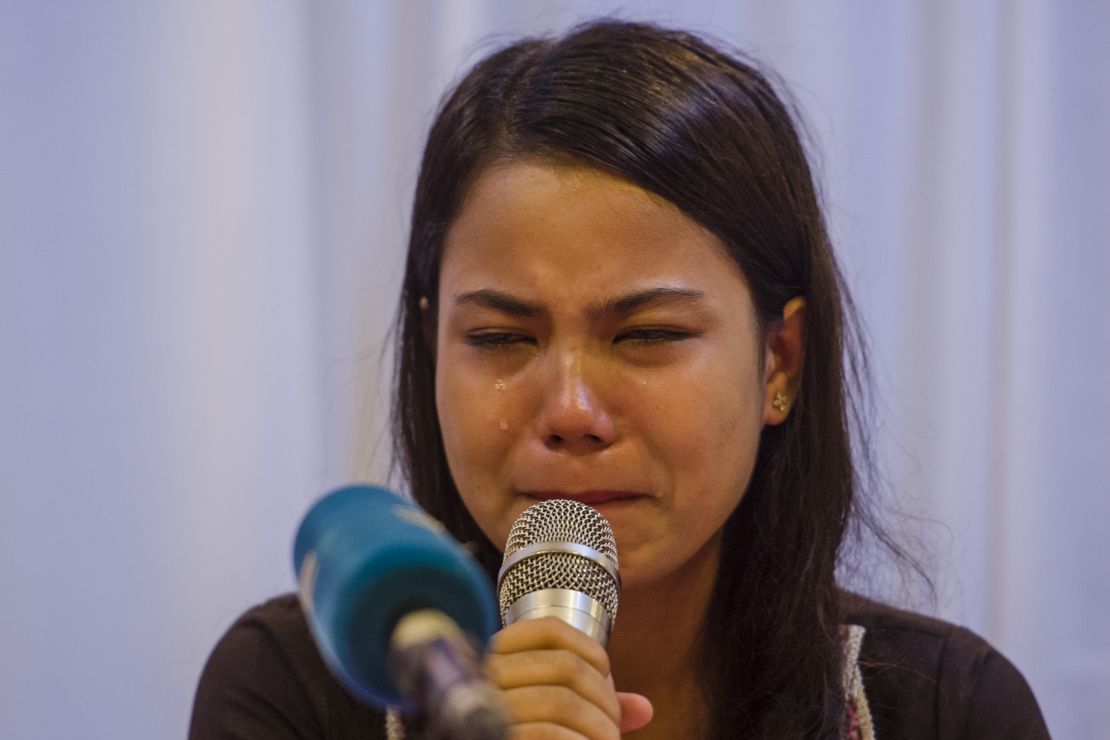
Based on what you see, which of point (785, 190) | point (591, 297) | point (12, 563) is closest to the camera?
point (591, 297)

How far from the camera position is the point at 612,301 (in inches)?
47.3

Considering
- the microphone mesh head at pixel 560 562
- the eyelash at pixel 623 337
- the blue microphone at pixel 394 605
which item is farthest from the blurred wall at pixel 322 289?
the blue microphone at pixel 394 605

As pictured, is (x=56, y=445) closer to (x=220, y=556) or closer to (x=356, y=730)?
(x=220, y=556)

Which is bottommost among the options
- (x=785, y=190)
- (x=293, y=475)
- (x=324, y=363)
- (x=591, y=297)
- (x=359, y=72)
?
(x=293, y=475)

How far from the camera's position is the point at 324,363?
211 centimetres

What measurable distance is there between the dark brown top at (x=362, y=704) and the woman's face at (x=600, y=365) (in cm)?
36

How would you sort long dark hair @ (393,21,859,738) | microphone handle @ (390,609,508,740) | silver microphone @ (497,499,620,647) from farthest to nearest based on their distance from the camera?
long dark hair @ (393,21,859,738)
silver microphone @ (497,499,620,647)
microphone handle @ (390,609,508,740)

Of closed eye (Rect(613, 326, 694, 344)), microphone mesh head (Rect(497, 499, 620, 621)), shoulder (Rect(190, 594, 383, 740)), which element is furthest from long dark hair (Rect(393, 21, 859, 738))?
microphone mesh head (Rect(497, 499, 620, 621))

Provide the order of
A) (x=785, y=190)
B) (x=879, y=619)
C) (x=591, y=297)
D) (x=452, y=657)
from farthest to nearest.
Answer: (x=879, y=619) < (x=785, y=190) < (x=591, y=297) < (x=452, y=657)

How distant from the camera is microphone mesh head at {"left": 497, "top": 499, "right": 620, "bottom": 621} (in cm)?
86

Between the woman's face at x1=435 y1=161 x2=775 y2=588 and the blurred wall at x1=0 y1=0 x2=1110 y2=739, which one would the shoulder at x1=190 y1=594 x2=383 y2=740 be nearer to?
the woman's face at x1=435 y1=161 x2=775 y2=588

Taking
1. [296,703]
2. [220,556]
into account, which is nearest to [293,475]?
[220,556]

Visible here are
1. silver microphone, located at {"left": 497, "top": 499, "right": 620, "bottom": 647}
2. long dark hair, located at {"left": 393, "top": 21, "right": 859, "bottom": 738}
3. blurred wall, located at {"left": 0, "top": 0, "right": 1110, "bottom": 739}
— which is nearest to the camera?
silver microphone, located at {"left": 497, "top": 499, "right": 620, "bottom": 647}

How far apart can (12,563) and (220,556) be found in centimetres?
33
